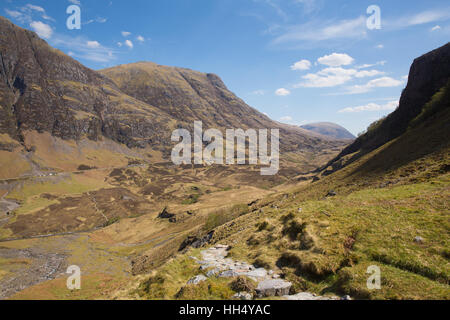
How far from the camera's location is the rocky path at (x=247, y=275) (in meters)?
10.8

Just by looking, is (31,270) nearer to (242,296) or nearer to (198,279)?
(198,279)

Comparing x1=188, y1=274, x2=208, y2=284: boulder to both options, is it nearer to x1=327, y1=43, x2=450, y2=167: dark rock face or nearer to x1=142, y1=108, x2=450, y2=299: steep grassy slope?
x1=142, y1=108, x2=450, y2=299: steep grassy slope

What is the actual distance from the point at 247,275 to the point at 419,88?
8034 centimetres

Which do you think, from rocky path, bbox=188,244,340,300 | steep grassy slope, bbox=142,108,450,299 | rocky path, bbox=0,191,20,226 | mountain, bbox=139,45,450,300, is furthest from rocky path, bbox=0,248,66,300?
steep grassy slope, bbox=142,108,450,299

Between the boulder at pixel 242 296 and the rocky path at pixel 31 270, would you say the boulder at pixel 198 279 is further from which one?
the rocky path at pixel 31 270

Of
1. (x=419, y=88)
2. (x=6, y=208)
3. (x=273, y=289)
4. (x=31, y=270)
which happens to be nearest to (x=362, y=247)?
(x=273, y=289)

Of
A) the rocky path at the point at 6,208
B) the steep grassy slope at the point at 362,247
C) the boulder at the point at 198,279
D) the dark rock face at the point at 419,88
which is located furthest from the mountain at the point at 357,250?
the rocky path at the point at 6,208

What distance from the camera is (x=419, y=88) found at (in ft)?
209

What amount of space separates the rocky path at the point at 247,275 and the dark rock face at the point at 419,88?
64630 mm

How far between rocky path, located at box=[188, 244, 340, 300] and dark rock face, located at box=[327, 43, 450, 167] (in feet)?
212

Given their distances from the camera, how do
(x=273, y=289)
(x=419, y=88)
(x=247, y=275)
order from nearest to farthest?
(x=273, y=289) → (x=247, y=275) → (x=419, y=88)
